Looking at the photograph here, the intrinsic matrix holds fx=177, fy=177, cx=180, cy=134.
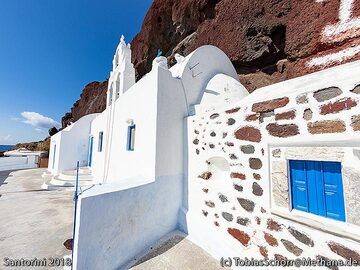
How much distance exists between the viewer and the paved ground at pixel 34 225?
3511mm

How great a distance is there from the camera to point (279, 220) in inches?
100

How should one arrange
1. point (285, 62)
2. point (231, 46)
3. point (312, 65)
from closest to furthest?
1. point (312, 65)
2. point (285, 62)
3. point (231, 46)

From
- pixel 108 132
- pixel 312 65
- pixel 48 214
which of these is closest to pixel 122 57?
pixel 108 132

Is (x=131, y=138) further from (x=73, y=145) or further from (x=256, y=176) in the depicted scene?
(x=73, y=145)

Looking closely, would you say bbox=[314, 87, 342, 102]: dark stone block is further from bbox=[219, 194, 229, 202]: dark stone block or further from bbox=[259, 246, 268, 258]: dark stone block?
bbox=[259, 246, 268, 258]: dark stone block

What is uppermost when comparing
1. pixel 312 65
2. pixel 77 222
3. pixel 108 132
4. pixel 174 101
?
Answer: pixel 312 65

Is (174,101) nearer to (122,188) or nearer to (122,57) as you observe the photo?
(122,188)

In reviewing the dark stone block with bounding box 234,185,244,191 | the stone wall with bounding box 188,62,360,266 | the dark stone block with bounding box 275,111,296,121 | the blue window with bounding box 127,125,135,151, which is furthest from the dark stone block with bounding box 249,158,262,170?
the blue window with bounding box 127,125,135,151

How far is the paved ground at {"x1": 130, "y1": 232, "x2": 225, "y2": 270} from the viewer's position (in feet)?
9.95

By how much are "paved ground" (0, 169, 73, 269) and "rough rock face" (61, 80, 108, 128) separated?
1804 cm

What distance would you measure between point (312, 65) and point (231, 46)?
155 inches

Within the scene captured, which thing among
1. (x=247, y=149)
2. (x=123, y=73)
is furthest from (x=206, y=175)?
(x=123, y=73)

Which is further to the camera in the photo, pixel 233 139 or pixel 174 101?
pixel 174 101

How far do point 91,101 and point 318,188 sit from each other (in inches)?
1230
